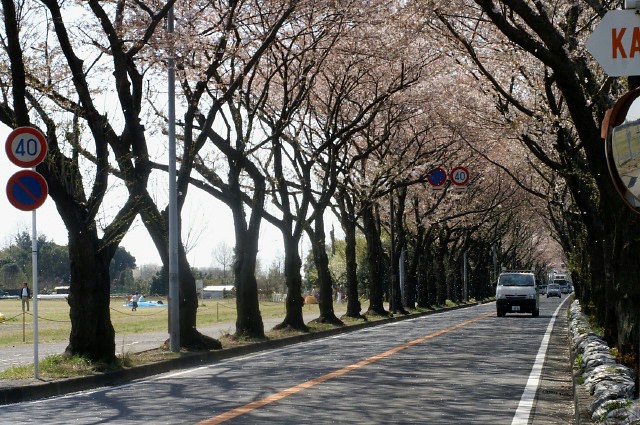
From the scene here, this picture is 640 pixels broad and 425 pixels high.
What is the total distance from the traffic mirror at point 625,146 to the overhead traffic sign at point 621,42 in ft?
1.15

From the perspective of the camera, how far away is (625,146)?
5.46 metres

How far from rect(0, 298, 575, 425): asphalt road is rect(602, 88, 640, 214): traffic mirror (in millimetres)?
5224

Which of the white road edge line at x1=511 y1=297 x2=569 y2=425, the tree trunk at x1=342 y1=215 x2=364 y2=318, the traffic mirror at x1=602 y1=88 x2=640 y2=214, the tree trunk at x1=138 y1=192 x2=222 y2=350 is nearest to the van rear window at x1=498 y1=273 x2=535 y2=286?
the tree trunk at x1=342 y1=215 x2=364 y2=318

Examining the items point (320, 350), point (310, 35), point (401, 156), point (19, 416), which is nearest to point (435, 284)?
point (401, 156)

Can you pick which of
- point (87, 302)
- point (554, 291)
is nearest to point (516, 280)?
point (87, 302)

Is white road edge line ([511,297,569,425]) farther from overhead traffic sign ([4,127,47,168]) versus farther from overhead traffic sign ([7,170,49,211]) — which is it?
overhead traffic sign ([4,127,47,168])

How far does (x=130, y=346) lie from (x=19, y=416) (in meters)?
14.6

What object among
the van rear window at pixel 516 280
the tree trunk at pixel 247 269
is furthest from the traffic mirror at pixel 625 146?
the van rear window at pixel 516 280

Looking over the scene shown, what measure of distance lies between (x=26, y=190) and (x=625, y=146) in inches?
408

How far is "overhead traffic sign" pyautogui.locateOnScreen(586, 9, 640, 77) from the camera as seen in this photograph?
5965 mm

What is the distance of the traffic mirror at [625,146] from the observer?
5.36 m

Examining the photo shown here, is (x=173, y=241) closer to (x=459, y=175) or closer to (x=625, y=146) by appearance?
(x=625, y=146)

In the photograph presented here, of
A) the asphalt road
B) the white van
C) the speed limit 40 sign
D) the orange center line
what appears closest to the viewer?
the orange center line

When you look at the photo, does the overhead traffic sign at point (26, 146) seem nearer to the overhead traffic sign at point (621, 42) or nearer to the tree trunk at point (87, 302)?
the tree trunk at point (87, 302)
